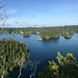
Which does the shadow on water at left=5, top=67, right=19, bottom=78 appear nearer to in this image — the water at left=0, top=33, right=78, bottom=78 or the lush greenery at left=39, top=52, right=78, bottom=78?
the water at left=0, top=33, right=78, bottom=78

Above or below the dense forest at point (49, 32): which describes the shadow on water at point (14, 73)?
below

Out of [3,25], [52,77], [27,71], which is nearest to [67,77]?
[52,77]

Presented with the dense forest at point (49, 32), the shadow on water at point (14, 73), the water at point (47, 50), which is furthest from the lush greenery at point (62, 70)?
the dense forest at point (49, 32)

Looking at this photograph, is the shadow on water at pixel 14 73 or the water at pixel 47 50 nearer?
the shadow on water at pixel 14 73

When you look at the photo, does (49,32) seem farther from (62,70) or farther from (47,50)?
(62,70)

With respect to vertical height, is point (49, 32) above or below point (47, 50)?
above

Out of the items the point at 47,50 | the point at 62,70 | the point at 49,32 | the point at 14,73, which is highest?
the point at 49,32

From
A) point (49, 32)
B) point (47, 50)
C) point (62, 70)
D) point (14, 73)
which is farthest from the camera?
point (49, 32)

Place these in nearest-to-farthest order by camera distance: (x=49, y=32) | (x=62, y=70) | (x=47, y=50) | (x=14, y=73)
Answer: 1. (x=62, y=70)
2. (x=14, y=73)
3. (x=47, y=50)
4. (x=49, y=32)

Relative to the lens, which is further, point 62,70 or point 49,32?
point 49,32

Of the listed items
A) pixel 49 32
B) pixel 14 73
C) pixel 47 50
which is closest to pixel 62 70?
pixel 14 73

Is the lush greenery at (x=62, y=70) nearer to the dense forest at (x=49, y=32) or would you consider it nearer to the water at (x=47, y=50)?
the water at (x=47, y=50)

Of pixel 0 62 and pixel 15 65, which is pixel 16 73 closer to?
pixel 15 65
